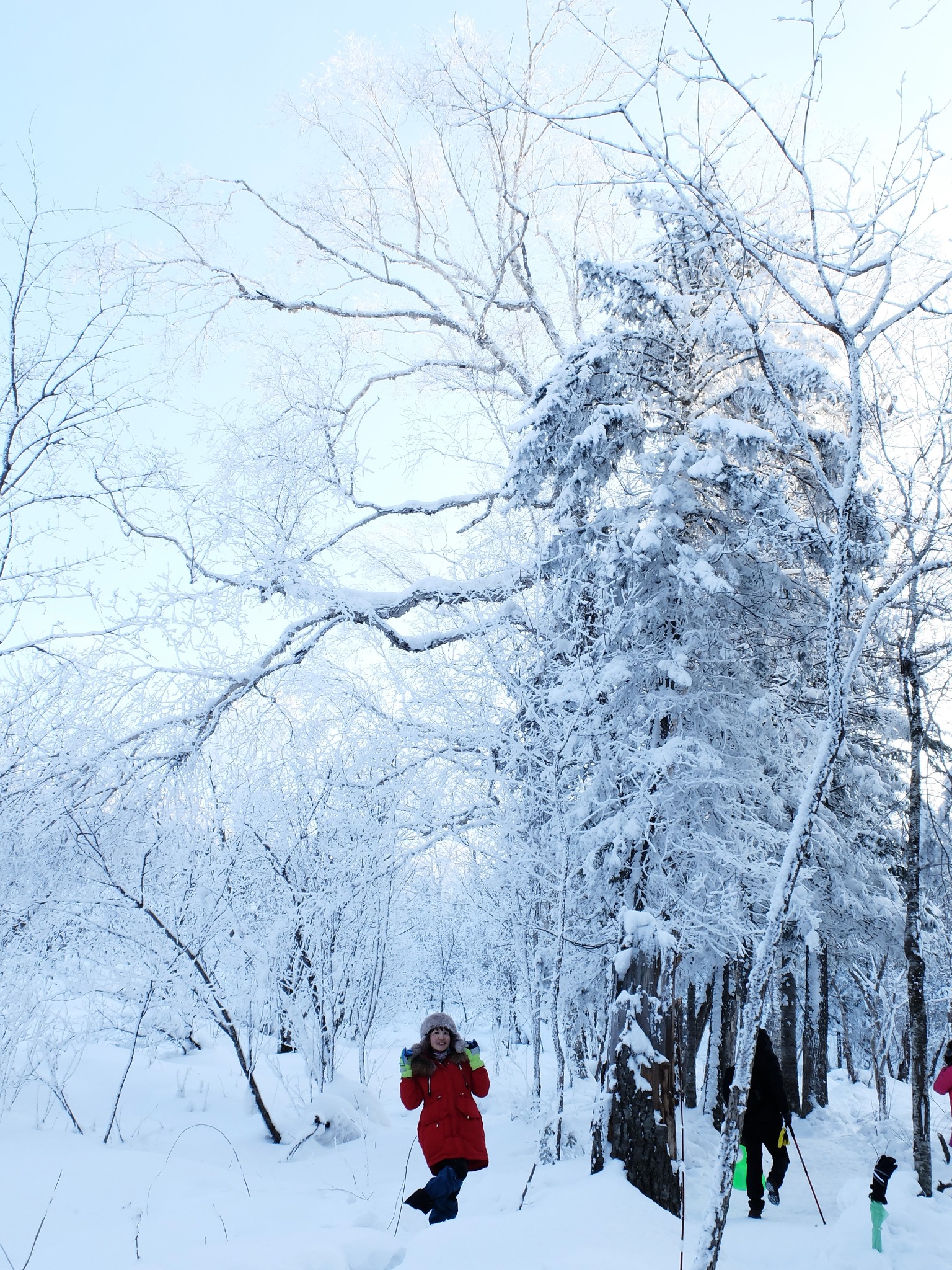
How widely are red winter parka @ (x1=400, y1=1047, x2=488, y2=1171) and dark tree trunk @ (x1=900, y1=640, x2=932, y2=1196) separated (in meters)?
4.96

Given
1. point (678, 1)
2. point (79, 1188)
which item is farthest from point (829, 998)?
point (678, 1)

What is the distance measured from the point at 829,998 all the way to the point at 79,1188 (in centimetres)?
2392

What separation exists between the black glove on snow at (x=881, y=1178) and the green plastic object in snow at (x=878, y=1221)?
5.0 inches

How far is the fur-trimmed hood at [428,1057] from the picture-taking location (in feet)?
15.9

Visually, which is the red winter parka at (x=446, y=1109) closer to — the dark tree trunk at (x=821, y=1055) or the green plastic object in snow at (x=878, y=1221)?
the green plastic object in snow at (x=878, y=1221)

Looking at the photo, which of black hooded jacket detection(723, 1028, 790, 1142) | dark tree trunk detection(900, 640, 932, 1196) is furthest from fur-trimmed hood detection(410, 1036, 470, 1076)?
dark tree trunk detection(900, 640, 932, 1196)

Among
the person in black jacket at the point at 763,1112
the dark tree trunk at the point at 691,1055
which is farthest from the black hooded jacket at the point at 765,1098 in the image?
the dark tree trunk at the point at 691,1055

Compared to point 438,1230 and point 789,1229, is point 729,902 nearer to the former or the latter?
point 789,1229

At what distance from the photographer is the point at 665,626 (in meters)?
7.49

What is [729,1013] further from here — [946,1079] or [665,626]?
[665,626]

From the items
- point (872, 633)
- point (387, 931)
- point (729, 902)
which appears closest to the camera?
point (729, 902)

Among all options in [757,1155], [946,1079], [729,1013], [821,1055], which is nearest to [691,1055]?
[729,1013]

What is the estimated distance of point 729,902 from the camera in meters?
6.74

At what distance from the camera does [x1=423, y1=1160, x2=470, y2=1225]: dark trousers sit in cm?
458
